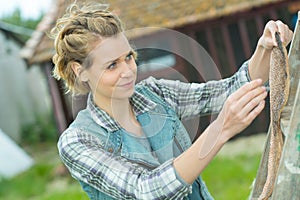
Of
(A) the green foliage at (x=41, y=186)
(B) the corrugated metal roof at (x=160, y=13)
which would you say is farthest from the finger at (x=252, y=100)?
(B) the corrugated metal roof at (x=160, y=13)

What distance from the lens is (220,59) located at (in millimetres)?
9906

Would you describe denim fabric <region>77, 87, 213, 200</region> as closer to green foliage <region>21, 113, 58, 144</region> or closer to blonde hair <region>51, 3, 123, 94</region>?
blonde hair <region>51, 3, 123, 94</region>

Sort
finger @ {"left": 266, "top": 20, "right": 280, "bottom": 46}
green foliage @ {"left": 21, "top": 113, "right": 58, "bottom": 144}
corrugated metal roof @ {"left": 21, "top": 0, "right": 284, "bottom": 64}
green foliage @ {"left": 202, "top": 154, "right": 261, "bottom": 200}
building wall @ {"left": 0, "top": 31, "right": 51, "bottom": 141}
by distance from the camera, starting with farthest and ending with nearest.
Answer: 1. building wall @ {"left": 0, "top": 31, "right": 51, "bottom": 141}
2. green foliage @ {"left": 21, "top": 113, "right": 58, "bottom": 144}
3. corrugated metal roof @ {"left": 21, "top": 0, "right": 284, "bottom": 64}
4. green foliage @ {"left": 202, "top": 154, "right": 261, "bottom": 200}
5. finger @ {"left": 266, "top": 20, "right": 280, "bottom": 46}

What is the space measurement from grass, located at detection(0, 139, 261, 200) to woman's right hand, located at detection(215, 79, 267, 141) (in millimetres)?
4873

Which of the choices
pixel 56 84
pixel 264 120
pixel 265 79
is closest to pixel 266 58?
pixel 265 79

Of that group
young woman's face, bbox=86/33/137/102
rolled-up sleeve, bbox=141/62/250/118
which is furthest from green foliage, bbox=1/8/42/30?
young woman's face, bbox=86/33/137/102

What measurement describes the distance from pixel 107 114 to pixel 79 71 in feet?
0.59

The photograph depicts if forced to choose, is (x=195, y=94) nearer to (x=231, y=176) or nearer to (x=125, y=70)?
(x=125, y=70)

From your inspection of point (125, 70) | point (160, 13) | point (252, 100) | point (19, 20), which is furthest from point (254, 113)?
point (19, 20)

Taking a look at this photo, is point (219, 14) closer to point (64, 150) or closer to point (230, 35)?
point (230, 35)

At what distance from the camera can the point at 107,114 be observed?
2.38 m

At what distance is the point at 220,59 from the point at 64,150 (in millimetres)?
7775

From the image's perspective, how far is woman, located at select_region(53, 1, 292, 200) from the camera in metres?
2.05

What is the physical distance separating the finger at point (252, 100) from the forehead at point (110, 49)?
540 millimetres
